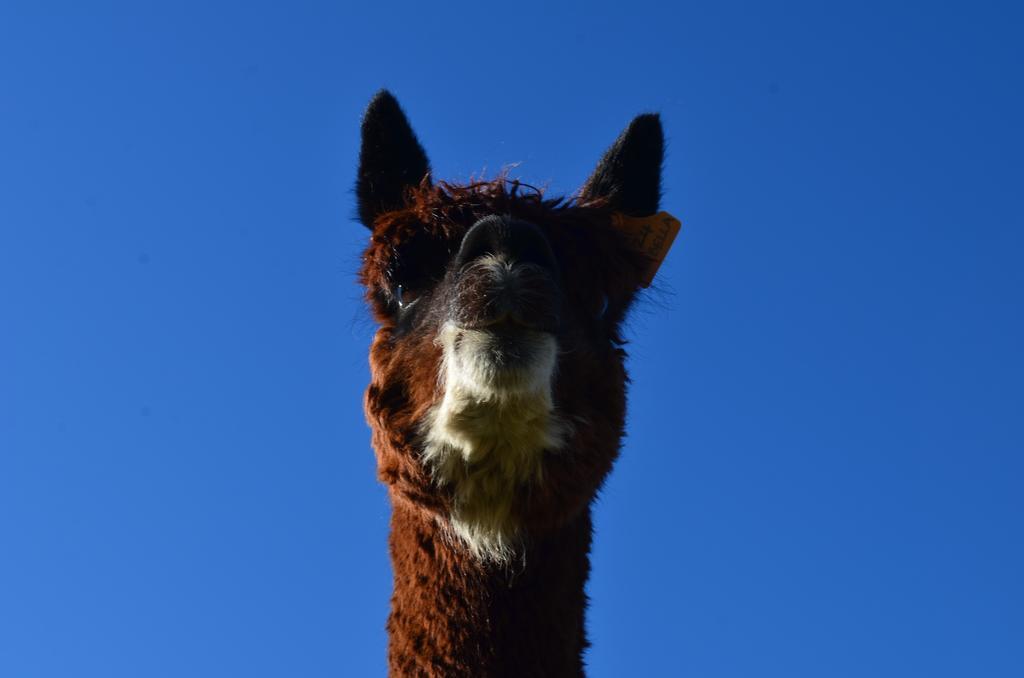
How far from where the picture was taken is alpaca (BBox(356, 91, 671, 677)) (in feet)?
13.0

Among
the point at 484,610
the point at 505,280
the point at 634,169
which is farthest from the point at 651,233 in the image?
the point at 484,610

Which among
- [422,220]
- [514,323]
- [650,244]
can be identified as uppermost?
[650,244]

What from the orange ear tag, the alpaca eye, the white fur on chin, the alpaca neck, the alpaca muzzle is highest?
the orange ear tag

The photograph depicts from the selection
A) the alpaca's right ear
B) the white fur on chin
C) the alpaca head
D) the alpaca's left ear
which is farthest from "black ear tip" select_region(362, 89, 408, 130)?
the white fur on chin

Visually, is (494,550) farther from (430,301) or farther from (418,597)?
(430,301)

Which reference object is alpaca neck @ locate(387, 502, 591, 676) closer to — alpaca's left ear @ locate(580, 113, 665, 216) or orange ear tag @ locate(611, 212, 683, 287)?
orange ear tag @ locate(611, 212, 683, 287)

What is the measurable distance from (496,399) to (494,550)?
652 mm

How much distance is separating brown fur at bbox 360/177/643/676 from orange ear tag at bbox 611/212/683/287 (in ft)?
1.67

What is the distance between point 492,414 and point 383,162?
174 centimetres

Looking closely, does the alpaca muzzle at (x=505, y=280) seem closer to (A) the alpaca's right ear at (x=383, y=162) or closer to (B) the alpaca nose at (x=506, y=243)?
(B) the alpaca nose at (x=506, y=243)

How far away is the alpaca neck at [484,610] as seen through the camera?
4215 mm

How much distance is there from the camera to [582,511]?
4.63 m

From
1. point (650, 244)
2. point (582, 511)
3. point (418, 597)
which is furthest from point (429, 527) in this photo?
point (650, 244)

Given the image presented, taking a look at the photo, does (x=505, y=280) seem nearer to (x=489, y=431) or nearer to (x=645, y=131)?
(x=489, y=431)
